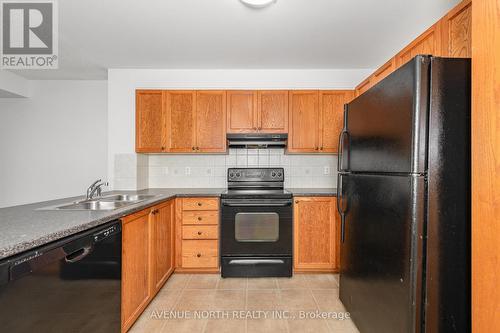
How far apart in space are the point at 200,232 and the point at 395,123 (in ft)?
7.15

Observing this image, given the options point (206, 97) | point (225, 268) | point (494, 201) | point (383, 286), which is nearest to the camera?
point (494, 201)

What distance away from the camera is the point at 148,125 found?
3.05 meters

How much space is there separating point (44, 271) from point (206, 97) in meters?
2.39

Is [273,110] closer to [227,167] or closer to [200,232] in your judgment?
[227,167]

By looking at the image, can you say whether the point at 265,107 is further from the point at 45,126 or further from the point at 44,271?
the point at 45,126

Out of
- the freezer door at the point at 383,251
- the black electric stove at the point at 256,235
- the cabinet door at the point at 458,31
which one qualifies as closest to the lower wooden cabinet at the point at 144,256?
the black electric stove at the point at 256,235

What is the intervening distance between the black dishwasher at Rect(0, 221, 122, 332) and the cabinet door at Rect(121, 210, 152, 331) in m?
0.09

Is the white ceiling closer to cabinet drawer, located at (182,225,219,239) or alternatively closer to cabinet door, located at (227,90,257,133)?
cabinet door, located at (227,90,257,133)

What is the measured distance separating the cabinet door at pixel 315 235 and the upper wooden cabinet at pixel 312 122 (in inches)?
26.8

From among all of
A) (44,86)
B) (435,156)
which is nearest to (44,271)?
(435,156)

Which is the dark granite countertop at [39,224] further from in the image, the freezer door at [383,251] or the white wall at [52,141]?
the white wall at [52,141]

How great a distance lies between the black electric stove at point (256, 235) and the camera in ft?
8.86

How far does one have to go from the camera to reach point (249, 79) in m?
3.21

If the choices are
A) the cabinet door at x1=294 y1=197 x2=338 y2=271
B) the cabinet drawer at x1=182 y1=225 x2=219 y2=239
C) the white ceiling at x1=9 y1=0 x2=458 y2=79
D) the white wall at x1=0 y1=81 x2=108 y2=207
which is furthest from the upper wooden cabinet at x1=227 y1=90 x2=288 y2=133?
the white wall at x1=0 y1=81 x2=108 y2=207
